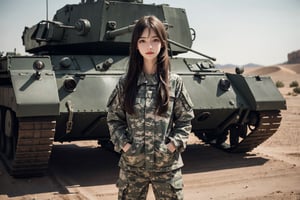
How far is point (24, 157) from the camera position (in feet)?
18.4

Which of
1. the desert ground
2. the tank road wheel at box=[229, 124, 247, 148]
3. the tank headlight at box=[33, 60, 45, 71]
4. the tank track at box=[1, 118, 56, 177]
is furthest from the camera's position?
the tank road wheel at box=[229, 124, 247, 148]

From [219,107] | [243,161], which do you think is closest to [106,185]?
[219,107]

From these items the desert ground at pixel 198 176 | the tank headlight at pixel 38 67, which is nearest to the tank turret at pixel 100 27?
Answer: the tank headlight at pixel 38 67

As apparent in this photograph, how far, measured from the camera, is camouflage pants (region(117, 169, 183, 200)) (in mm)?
2646

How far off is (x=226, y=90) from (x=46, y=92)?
9.77ft

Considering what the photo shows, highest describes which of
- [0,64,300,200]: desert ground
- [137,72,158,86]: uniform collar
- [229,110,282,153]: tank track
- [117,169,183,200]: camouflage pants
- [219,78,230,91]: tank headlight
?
[137,72,158,86]: uniform collar

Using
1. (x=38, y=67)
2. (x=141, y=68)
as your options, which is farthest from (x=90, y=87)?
(x=141, y=68)

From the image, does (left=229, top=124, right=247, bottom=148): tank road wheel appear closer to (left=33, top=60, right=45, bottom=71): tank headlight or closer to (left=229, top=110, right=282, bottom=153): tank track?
(left=229, top=110, right=282, bottom=153): tank track

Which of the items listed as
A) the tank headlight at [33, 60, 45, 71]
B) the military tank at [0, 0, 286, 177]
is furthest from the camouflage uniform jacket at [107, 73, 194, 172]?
the tank headlight at [33, 60, 45, 71]

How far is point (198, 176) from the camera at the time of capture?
6.29m

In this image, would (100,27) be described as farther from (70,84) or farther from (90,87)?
(70,84)

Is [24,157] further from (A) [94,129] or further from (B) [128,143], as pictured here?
(B) [128,143]

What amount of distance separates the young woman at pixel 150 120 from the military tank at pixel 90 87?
289cm

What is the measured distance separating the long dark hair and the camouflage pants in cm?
38
